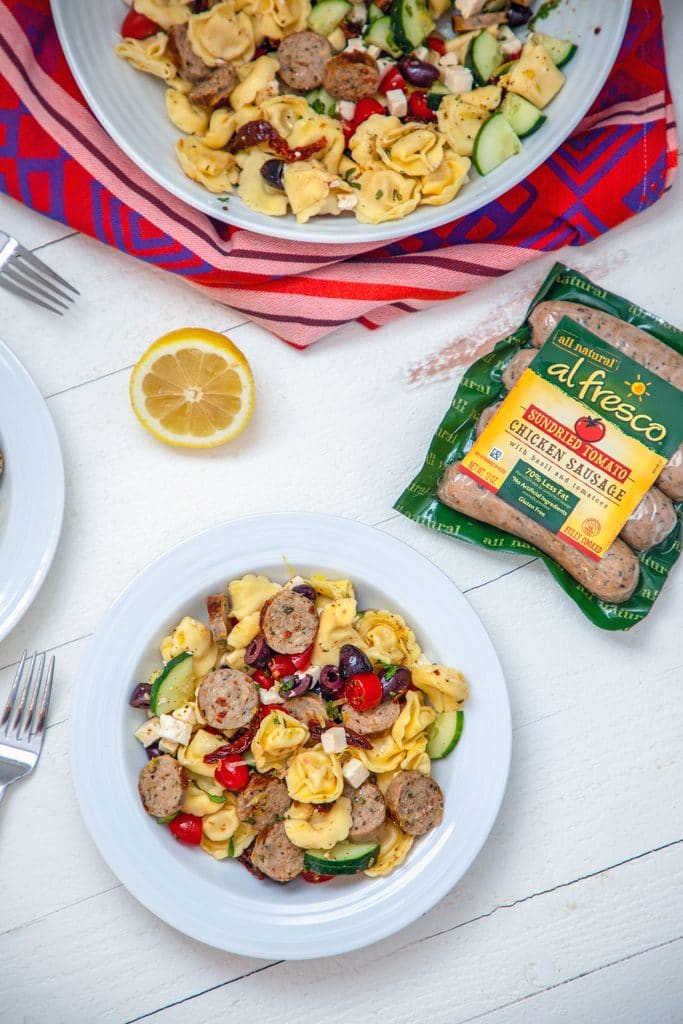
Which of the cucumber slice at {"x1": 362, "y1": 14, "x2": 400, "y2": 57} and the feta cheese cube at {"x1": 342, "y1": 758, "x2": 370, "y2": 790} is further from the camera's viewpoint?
the cucumber slice at {"x1": 362, "y1": 14, "x2": 400, "y2": 57}

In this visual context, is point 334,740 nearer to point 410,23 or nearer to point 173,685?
point 173,685

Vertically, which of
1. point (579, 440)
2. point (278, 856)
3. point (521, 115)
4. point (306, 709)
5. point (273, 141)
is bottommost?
point (278, 856)

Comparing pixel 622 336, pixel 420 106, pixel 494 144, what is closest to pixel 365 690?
pixel 622 336

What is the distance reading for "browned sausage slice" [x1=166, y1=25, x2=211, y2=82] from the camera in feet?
7.75

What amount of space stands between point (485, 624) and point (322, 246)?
1.19 meters

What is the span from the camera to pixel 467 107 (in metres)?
2.38

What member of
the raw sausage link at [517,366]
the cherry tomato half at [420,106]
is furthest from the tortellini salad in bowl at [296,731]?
the cherry tomato half at [420,106]

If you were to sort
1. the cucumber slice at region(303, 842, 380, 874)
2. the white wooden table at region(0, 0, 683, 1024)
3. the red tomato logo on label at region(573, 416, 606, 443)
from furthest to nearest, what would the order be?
1. the white wooden table at region(0, 0, 683, 1024)
2. the red tomato logo on label at region(573, 416, 606, 443)
3. the cucumber slice at region(303, 842, 380, 874)

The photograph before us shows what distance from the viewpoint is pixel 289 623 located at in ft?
7.65

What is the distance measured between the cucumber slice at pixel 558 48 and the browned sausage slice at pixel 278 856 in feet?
7.12

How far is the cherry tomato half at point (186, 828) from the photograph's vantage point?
234 cm

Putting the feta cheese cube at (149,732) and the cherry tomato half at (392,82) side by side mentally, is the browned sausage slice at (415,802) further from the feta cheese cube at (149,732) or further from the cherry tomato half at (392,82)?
the cherry tomato half at (392,82)

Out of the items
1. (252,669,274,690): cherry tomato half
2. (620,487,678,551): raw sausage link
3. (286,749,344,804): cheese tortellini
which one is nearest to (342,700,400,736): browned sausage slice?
(286,749,344,804): cheese tortellini

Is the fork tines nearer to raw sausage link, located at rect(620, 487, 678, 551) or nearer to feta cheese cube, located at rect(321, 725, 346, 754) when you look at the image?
feta cheese cube, located at rect(321, 725, 346, 754)
